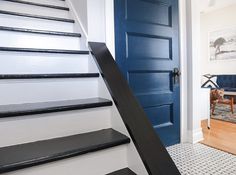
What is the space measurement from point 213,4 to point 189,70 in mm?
4255

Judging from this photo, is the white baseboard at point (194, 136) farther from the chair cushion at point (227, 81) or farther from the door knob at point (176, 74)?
the chair cushion at point (227, 81)

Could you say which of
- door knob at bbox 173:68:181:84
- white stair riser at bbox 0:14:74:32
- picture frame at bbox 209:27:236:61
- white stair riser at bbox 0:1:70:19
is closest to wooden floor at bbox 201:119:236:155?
door knob at bbox 173:68:181:84

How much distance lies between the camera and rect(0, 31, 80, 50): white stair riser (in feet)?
5.29

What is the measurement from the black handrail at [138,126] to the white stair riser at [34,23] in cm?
78

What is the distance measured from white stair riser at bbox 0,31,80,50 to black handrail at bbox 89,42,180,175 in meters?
0.54

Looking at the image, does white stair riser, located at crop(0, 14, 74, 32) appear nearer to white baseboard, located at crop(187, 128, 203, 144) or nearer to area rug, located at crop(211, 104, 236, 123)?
white baseboard, located at crop(187, 128, 203, 144)

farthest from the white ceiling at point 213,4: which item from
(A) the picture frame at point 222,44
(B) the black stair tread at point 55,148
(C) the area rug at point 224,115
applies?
(B) the black stair tread at point 55,148

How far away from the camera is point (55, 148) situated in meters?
0.98

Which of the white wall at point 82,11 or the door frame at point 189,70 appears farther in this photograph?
Answer: the door frame at point 189,70

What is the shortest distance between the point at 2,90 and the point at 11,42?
23.4 inches

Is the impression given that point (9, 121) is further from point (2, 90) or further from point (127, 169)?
point (127, 169)

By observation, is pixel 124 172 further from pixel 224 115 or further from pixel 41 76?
pixel 224 115

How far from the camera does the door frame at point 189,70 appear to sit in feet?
8.07

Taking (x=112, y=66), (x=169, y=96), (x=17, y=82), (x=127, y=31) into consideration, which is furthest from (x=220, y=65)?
(x=17, y=82)
